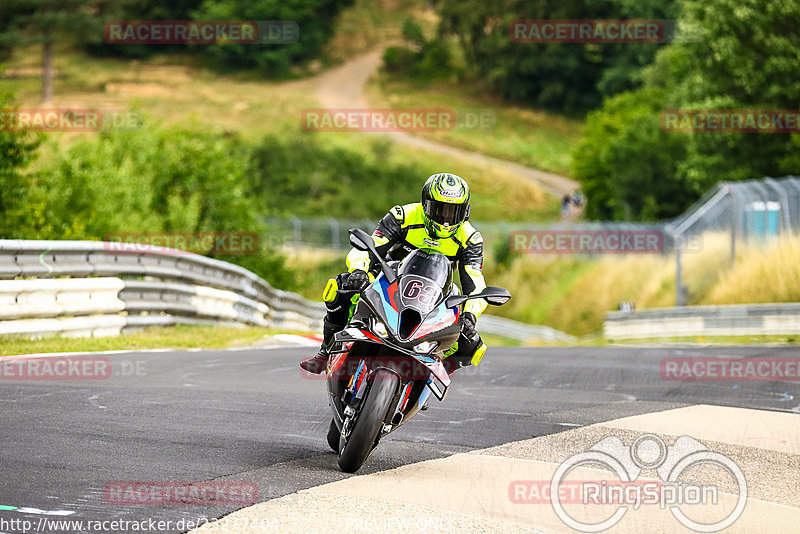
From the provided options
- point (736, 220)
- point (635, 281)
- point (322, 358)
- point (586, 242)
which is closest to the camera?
point (322, 358)

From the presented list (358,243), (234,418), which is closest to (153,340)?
(234,418)

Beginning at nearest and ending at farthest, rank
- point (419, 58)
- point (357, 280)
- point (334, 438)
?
point (357, 280)
point (334, 438)
point (419, 58)

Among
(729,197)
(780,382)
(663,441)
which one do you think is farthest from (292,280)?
(663,441)

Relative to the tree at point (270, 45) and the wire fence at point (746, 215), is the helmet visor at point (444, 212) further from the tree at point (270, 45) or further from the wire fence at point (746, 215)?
the tree at point (270, 45)

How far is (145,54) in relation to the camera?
371ft

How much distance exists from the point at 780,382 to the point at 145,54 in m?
106

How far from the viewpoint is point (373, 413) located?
6754mm

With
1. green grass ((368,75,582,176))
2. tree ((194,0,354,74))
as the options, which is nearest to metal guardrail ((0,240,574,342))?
green grass ((368,75,582,176))

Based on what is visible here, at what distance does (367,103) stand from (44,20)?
89.6 feet

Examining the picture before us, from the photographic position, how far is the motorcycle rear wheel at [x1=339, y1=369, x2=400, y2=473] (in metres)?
6.76

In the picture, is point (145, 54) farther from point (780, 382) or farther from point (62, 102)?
point (780, 382)

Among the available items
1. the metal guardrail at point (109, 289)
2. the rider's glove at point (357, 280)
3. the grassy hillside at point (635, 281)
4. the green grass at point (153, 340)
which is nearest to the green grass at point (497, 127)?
the grassy hillside at point (635, 281)

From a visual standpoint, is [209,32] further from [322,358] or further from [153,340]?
[322,358]

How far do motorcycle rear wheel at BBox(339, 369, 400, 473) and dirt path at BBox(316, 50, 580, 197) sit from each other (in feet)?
238
